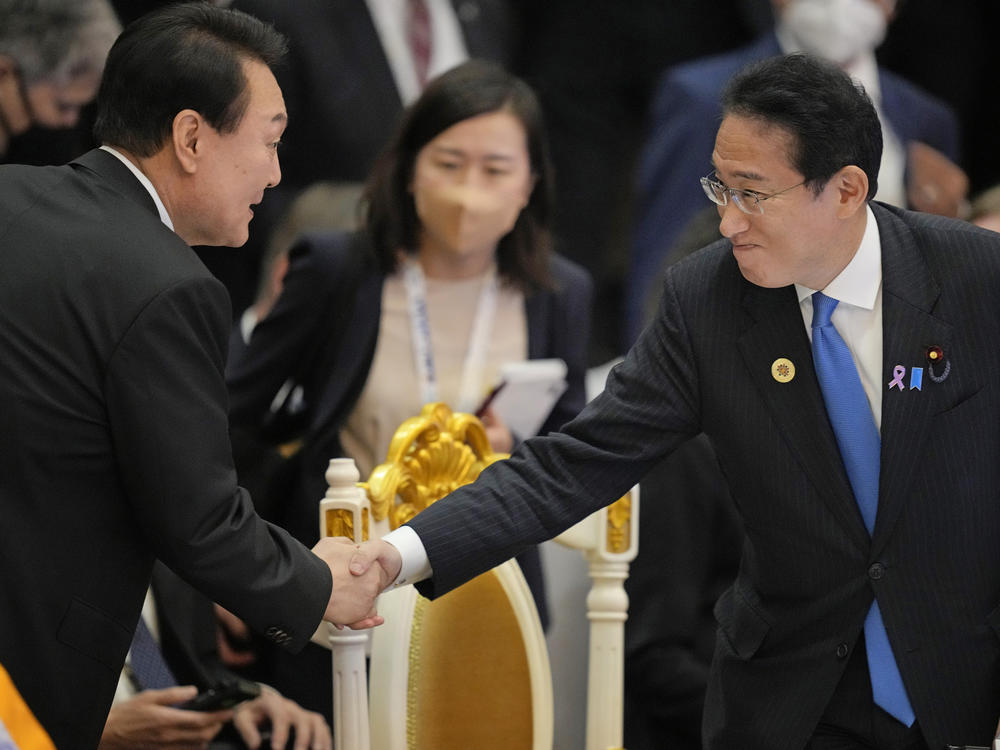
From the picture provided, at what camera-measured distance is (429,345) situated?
3.45m

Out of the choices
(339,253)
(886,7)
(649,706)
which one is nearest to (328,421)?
(339,253)

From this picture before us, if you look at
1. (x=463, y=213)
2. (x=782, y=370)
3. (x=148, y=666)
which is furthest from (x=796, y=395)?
(x=148, y=666)

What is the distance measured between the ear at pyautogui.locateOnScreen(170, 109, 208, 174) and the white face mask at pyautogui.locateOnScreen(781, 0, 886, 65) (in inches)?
120

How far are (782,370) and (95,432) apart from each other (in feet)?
3.39

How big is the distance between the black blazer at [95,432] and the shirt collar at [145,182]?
1.5 inches

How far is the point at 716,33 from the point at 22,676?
13.1 feet

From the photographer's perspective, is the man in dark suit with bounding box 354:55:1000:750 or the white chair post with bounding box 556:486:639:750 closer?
the man in dark suit with bounding box 354:55:1000:750

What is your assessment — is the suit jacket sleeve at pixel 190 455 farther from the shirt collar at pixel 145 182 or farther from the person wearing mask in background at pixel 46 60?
the person wearing mask in background at pixel 46 60

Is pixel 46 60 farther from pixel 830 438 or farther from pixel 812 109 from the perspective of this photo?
pixel 830 438

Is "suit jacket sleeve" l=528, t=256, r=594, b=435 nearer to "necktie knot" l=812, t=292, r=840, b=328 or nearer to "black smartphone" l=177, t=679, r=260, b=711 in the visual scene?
"black smartphone" l=177, t=679, r=260, b=711

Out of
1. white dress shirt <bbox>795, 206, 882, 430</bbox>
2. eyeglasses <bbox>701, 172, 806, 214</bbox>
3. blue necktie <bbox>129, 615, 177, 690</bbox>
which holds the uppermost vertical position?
eyeglasses <bbox>701, 172, 806, 214</bbox>

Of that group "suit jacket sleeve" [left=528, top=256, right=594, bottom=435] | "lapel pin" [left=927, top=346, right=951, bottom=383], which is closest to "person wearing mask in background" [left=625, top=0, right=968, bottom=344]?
"suit jacket sleeve" [left=528, top=256, right=594, bottom=435]

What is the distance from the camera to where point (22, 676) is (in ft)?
7.02

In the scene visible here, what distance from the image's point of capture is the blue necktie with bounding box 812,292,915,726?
236cm
